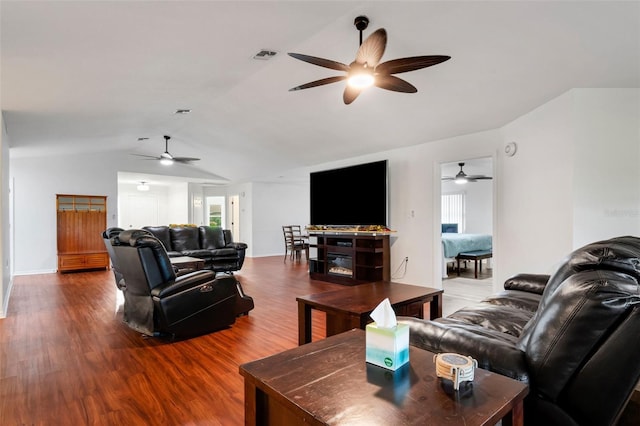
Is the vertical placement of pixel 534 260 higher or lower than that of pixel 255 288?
higher

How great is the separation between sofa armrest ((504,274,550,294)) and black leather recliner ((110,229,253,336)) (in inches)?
108

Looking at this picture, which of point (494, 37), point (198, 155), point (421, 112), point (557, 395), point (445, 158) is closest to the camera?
point (557, 395)

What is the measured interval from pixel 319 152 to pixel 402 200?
191cm

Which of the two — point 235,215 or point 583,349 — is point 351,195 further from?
point 235,215

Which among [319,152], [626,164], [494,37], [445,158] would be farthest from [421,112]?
[319,152]

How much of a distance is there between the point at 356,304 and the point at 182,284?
5.52 feet

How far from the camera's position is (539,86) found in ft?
10.9

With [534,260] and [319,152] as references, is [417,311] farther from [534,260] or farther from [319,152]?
[319,152]

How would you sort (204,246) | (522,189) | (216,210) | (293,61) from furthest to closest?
(216,210)
(204,246)
(522,189)
(293,61)

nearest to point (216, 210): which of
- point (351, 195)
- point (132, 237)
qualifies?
point (351, 195)

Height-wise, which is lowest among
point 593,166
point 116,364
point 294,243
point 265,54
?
point 116,364

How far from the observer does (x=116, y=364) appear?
2.70m

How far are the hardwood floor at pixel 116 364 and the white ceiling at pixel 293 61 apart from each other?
242 cm

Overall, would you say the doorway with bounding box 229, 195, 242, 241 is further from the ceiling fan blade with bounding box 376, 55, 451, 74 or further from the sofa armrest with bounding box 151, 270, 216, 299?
the ceiling fan blade with bounding box 376, 55, 451, 74
